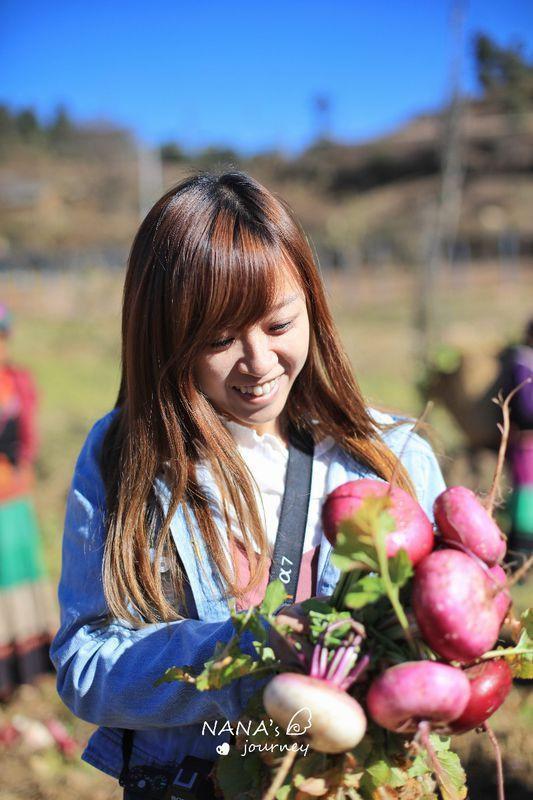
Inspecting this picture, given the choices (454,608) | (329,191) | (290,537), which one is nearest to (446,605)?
(454,608)

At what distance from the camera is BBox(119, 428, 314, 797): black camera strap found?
1229mm

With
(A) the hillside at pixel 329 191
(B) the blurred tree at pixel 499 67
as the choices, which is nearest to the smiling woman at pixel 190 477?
(B) the blurred tree at pixel 499 67

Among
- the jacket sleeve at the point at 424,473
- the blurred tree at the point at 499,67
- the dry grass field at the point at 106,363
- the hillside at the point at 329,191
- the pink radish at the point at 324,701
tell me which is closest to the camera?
the pink radish at the point at 324,701

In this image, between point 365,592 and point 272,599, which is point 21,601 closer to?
point 272,599

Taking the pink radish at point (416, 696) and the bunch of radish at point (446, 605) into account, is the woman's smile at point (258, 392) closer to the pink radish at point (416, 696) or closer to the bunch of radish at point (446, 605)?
the bunch of radish at point (446, 605)

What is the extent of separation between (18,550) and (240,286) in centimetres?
275

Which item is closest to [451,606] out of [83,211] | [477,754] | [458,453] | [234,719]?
[234,719]

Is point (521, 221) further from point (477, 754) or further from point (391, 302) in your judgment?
point (477, 754)

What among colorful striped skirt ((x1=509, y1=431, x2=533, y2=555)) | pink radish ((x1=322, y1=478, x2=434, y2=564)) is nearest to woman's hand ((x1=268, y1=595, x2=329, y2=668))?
pink radish ((x1=322, y1=478, x2=434, y2=564))

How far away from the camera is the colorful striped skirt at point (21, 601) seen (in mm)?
3418

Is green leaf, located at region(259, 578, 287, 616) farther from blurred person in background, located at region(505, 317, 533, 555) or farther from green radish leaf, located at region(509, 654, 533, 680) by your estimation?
blurred person in background, located at region(505, 317, 533, 555)

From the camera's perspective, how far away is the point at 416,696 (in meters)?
0.86

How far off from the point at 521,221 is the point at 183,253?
3713 centimetres

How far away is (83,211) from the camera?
4516cm
